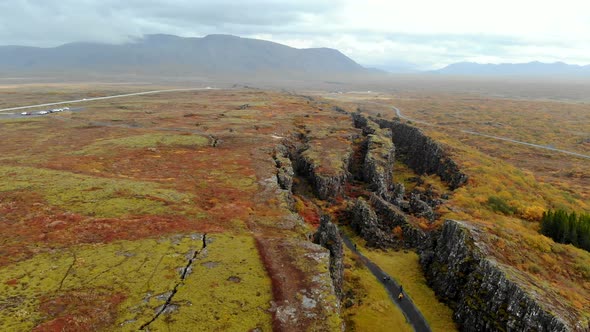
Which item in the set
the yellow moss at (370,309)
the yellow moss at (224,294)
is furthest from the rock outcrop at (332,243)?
the yellow moss at (224,294)

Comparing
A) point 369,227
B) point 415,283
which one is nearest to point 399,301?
point 415,283

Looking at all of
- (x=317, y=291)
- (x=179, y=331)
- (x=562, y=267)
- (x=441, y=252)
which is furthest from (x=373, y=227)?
(x=179, y=331)

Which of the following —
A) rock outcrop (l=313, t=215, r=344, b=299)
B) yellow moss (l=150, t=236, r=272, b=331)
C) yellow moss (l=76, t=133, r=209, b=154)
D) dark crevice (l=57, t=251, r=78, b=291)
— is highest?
yellow moss (l=76, t=133, r=209, b=154)

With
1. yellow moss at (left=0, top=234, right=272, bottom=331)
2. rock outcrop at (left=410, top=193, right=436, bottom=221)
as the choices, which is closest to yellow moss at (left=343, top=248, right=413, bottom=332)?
yellow moss at (left=0, top=234, right=272, bottom=331)

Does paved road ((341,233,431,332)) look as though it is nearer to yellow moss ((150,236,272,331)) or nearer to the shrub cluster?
yellow moss ((150,236,272,331))

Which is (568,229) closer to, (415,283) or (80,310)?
(415,283)

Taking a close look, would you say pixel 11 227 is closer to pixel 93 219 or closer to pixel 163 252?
pixel 93 219
